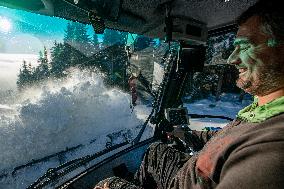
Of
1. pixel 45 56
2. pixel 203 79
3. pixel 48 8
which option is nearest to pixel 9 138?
pixel 48 8

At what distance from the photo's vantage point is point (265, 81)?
4.62 feet

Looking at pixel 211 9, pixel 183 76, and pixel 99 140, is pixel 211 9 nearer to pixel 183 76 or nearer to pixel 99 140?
pixel 183 76

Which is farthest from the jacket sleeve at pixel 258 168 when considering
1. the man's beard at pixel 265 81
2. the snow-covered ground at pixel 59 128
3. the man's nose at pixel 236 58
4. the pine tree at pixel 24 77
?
the pine tree at pixel 24 77

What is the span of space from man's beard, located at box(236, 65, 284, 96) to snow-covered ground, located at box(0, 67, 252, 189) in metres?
1.87

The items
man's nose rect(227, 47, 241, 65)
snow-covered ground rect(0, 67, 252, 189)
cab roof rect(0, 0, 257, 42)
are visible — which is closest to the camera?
man's nose rect(227, 47, 241, 65)

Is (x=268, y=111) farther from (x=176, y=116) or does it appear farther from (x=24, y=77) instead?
(x=24, y=77)

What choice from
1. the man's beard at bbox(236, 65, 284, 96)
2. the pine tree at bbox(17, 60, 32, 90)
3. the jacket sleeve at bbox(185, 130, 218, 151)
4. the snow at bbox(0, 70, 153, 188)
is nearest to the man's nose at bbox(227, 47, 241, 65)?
the man's beard at bbox(236, 65, 284, 96)

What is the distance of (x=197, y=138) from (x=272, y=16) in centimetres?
159

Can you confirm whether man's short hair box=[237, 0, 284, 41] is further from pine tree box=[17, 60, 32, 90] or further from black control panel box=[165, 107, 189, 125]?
pine tree box=[17, 60, 32, 90]

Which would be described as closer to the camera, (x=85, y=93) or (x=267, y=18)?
(x=267, y=18)

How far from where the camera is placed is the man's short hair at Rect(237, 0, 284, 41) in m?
1.37

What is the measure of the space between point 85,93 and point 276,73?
4725mm

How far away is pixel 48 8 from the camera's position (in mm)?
2264

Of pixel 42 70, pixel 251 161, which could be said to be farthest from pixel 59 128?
pixel 42 70
